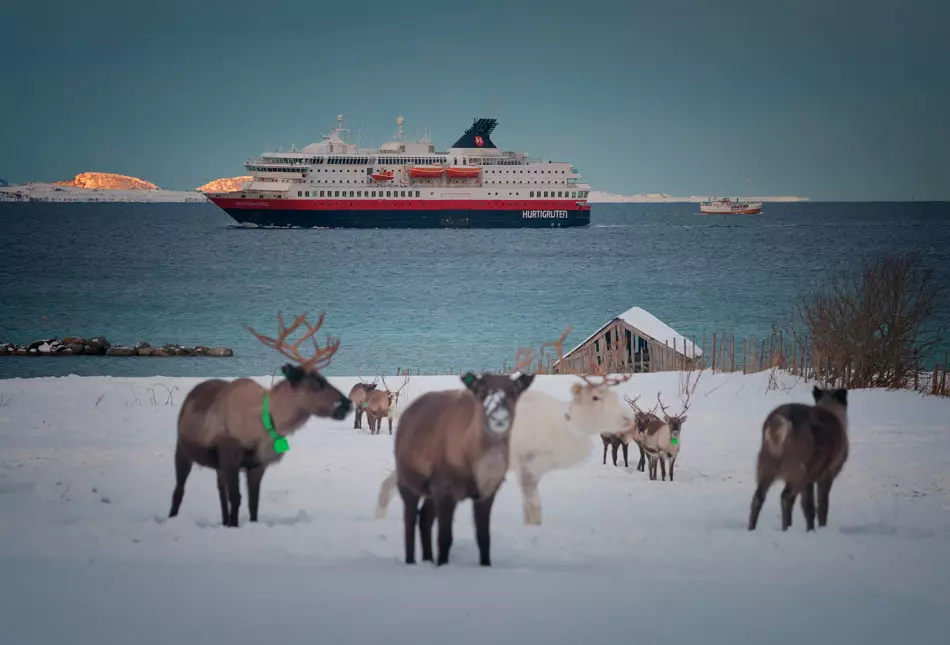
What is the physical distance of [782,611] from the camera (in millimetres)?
3346

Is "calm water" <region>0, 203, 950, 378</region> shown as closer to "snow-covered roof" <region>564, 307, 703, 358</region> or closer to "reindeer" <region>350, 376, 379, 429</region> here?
"snow-covered roof" <region>564, 307, 703, 358</region>

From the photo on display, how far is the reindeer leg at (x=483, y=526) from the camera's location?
3438 mm

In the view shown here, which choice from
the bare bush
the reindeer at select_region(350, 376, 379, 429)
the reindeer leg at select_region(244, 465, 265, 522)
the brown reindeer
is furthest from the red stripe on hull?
the brown reindeer

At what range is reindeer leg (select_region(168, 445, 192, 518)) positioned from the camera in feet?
13.9

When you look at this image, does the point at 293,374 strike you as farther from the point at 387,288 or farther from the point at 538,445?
the point at 387,288

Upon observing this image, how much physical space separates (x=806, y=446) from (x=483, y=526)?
153cm

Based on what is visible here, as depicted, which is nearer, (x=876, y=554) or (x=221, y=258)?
(x=876, y=554)

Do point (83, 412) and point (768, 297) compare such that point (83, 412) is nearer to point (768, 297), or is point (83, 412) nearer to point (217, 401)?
point (217, 401)

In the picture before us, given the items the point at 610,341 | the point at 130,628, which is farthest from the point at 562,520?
the point at 610,341

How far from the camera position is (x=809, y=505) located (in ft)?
14.2

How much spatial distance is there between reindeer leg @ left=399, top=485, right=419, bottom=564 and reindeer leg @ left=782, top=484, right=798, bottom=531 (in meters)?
1.78

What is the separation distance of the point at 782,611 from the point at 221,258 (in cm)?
4361

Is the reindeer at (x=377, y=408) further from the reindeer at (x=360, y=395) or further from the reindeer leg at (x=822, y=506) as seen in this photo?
the reindeer leg at (x=822, y=506)

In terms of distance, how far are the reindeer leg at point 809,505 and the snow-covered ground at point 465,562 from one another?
0.05m
